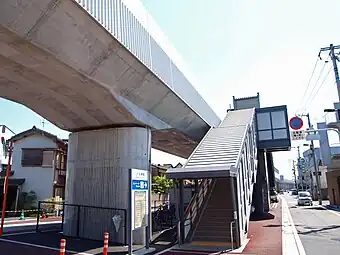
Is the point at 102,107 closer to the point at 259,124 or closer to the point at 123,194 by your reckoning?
the point at 123,194

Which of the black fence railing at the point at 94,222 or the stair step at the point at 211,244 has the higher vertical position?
A: the black fence railing at the point at 94,222

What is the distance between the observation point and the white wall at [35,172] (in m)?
27.1

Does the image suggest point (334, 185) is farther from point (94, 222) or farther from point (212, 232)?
point (94, 222)

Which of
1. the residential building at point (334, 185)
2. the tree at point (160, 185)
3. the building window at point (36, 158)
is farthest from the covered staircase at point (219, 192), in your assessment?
the residential building at point (334, 185)

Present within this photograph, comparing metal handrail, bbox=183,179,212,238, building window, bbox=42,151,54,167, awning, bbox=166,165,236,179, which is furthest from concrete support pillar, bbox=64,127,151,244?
building window, bbox=42,151,54,167

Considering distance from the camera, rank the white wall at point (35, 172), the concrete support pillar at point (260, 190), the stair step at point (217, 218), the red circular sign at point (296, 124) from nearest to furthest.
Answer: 1. the stair step at point (217, 218)
2. the red circular sign at point (296, 124)
3. the concrete support pillar at point (260, 190)
4. the white wall at point (35, 172)

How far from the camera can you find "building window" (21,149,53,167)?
27.7 metres

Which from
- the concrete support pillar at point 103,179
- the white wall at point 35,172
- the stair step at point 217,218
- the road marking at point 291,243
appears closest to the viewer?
the road marking at point 291,243

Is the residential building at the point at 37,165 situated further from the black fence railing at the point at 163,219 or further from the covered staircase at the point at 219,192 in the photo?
the covered staircase at the point at 219,192

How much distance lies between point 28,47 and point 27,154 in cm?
2375

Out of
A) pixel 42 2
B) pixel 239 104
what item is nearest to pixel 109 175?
pixel 42 2

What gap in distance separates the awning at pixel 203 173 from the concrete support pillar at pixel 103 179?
1.60 meters

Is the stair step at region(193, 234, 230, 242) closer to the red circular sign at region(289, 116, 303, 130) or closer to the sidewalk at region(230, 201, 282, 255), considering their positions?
the sidewalk at region(230, 201, 282, 255)

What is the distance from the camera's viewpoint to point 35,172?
2748 cm
